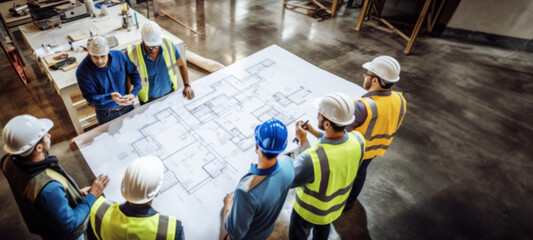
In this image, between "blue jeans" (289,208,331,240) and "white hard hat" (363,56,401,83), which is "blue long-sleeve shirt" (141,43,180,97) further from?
"white hard hat" (363,56,401,83)

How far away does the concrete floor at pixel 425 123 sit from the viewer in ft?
10.4

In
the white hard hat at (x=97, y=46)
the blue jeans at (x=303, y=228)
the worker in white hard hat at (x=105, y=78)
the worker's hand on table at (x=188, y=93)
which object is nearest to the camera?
the blue jeans at (x=303, y=228)

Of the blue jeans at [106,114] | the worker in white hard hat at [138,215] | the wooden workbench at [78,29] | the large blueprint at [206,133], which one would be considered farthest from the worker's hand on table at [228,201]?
the wooden workbench at [78,29]

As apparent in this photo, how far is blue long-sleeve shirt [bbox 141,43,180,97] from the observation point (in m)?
2.93

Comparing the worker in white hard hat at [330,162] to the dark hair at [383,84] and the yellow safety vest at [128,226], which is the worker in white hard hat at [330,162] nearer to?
the dark hair at [383,84]

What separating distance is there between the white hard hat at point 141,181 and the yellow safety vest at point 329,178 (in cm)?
98

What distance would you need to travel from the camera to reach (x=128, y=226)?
4.87 feet

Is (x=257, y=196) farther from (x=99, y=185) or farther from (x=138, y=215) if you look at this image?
(x=99, y=185)

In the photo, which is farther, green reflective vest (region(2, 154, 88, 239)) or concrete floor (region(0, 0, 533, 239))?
concrete floor (region(0, 0, 533, 239))

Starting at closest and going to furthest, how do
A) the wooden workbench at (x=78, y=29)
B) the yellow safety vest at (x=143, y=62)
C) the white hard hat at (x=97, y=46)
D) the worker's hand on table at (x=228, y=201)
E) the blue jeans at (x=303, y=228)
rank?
the worker's hand on table at (x=228, y=201)
the blue jeans at (x=303, y=228)
the white hard hat at (x=97, y=46)
the yellow safety vest at (x=143, y=62)
the wooden workbench at (x=78, y=29)

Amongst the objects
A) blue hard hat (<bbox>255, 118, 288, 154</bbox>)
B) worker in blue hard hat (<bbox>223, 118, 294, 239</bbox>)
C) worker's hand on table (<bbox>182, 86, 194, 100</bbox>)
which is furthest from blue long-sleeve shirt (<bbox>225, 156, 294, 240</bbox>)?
worker's hand on table (<bbox>182, 86, 194, 100</bbox>)

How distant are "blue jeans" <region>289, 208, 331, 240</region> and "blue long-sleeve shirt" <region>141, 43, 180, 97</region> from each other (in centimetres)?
201

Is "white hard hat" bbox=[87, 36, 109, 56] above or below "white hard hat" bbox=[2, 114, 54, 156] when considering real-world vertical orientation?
above

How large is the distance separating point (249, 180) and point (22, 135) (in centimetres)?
135
